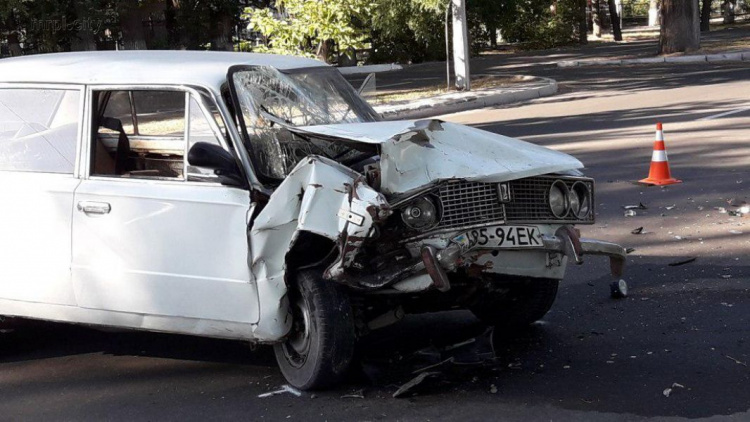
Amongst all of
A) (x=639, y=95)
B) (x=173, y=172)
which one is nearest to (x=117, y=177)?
(x=173, y=172)

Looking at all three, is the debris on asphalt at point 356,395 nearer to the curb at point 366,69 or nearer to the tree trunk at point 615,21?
the curb at point 366,69

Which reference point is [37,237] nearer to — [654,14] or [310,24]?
[310,24]

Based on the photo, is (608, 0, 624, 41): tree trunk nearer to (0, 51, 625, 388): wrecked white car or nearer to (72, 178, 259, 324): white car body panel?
(0, 51, 625, 388): wrecked white car

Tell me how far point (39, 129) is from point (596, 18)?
49.8 m

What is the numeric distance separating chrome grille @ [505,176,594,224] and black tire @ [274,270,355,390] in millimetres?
941

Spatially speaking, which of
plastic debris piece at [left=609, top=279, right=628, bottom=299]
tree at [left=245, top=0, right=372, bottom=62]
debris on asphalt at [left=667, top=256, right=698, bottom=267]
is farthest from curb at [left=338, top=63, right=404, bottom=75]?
plastic debris piece at [left=609, top=279, right=628, bottom=299]

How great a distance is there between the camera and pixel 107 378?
5.77m

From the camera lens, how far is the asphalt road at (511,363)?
194 inches

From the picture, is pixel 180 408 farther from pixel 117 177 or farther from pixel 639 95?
pixel 639 95

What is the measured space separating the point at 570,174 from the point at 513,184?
456 mm

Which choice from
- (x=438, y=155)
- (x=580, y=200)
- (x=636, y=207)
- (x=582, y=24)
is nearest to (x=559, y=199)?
(x=580, y=200)

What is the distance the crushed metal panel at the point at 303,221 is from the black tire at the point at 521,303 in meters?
1.26

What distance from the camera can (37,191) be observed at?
5.68 meters

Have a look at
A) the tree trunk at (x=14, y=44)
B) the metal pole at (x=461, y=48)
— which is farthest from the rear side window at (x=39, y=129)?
the tree trunk at (x=14, y=44)
